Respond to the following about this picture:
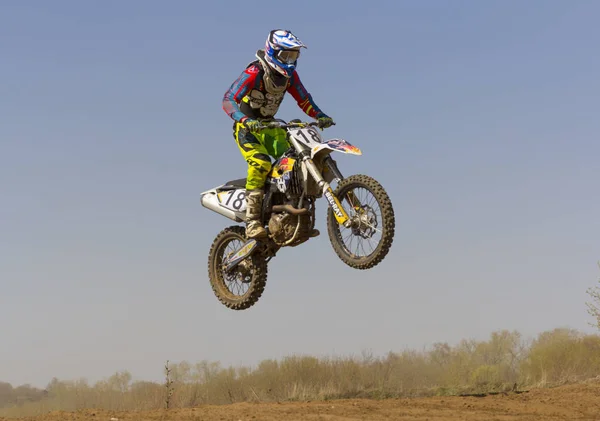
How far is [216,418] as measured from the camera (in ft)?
36.2

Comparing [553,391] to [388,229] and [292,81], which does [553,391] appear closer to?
[388,229]

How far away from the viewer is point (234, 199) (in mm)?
14391

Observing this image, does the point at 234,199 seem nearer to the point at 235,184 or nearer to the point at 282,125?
the point at 235,184

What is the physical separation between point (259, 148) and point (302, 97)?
4.89ft

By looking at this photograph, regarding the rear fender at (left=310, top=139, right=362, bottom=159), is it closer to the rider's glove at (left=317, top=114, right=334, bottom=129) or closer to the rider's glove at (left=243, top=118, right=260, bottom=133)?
the rider's glove at (left=243, top=118, right=260, bottom=133)

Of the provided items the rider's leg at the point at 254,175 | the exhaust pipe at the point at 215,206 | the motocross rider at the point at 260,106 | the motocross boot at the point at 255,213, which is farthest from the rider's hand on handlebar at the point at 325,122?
the exhaust pipe at the point at 215,206

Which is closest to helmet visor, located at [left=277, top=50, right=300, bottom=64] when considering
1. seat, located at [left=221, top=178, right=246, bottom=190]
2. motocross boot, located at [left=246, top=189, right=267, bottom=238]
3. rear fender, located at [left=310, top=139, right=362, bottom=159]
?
rear fender, located at [left=310, top=139, right=362, bottom=159]

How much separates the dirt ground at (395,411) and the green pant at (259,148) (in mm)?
3768

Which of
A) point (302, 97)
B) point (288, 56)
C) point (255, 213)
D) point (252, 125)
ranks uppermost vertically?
point (288, 56)

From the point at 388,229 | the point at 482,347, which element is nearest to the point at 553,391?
the point at 388,229

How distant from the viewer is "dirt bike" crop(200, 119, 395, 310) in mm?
11836

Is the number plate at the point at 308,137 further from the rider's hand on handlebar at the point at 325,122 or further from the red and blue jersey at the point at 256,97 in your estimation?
the red and blue jersey at the point at 256,97

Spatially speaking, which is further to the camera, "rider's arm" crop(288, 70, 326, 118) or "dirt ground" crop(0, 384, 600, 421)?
"rider's arm" crop(288, 70, 326, 118)

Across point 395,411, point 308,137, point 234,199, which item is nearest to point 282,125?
point 308,137
